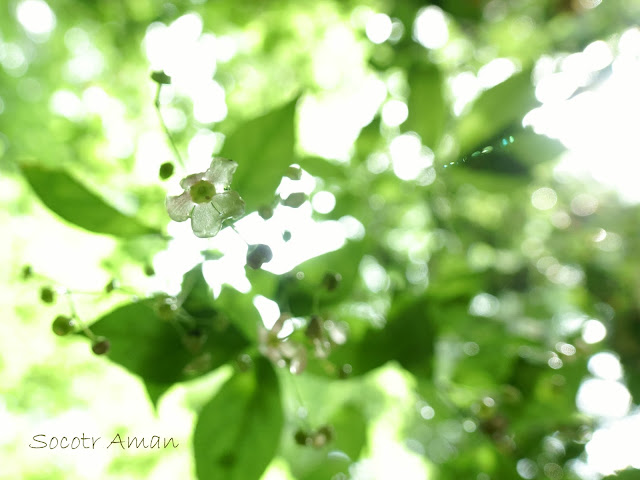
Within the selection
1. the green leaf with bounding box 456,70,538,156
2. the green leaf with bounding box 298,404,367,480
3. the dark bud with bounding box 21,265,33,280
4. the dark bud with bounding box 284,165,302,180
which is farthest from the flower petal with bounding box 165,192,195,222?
the green leaf with bounding box 456,70,538,156

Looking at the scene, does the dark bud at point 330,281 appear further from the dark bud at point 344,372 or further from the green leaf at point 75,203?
the green leaf at point 75,203

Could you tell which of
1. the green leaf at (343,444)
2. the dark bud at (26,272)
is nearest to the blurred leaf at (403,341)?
the green leaf at (343,444)

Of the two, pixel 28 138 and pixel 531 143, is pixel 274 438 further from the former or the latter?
pixel 28 138

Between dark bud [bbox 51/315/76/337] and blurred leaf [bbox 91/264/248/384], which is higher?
dark bud [bbox 51/315/76/337]

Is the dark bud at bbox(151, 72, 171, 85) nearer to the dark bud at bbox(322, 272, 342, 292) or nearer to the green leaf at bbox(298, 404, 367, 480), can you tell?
the dark bud at bbox(322, 272, 342, 292)

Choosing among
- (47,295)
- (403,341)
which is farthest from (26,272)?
(403,341)

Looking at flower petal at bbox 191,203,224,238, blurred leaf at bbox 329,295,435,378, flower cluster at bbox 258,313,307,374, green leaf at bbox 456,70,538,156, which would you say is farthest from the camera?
green leaf at bbox 456,70,538,156

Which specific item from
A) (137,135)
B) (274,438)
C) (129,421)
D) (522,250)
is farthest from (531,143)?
(129,421)

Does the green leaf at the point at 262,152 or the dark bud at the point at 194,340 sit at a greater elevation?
the green leaf at the point at 262,152
